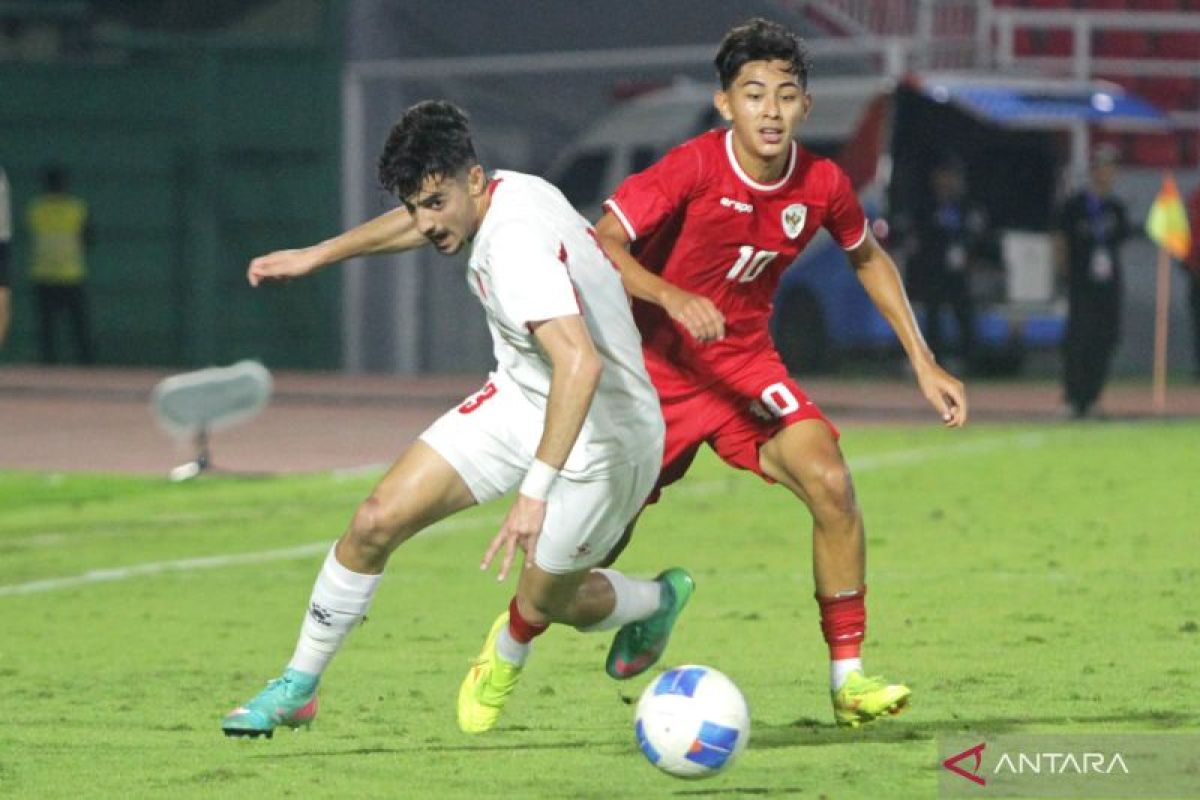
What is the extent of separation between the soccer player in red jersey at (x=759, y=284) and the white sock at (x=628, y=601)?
29 centimetres

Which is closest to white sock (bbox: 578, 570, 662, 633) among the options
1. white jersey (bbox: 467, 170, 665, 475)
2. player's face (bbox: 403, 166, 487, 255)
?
white jersey (bbox: 467, 170, 665, 475)

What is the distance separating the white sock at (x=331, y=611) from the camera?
289 inches

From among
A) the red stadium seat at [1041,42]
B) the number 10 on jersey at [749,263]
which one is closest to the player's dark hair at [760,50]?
the number 10 on jersey at [749,263]

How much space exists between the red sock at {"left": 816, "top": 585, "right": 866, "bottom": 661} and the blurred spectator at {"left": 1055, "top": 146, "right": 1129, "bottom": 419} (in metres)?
13.6

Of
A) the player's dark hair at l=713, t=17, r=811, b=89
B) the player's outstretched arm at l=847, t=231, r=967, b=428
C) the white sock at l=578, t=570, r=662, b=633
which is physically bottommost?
the white sock at l=578, t=570, r=662, b=633

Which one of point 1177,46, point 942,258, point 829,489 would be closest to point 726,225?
point 829,489

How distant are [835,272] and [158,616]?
15.3 m

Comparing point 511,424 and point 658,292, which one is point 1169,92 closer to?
point 658,292

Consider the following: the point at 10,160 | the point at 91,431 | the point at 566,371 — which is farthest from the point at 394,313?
the point at 566,371

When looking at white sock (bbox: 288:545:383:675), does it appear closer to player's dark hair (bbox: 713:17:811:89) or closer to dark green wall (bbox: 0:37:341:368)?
player's dark hair (bbox: 713:17:811:89)

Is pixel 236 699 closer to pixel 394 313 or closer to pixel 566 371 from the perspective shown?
pixel 566 371

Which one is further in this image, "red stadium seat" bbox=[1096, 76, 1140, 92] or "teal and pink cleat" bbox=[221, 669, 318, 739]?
"red stadium seat" bbox=[1096, 76, 1140, 92]

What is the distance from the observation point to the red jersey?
26.3 feet

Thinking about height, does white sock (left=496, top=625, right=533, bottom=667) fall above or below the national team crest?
below
